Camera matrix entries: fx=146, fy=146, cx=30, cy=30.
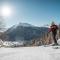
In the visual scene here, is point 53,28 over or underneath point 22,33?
over

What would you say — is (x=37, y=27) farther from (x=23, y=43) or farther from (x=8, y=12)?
(x=8, y=12)

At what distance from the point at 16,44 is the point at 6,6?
1.06m

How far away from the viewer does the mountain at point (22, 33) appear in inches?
156

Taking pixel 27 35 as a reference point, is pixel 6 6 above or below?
above

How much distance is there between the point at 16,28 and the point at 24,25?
0.24 meters

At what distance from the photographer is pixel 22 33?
4.01 m

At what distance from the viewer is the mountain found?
13.0ft

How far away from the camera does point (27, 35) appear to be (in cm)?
399
